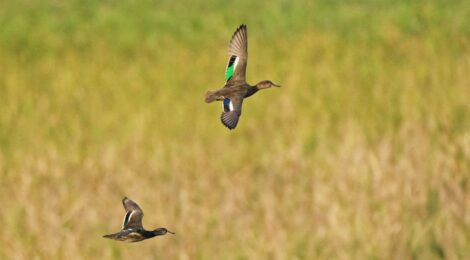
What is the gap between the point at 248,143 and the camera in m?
7.59

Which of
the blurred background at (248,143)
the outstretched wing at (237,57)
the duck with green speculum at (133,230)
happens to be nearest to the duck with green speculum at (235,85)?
the outstretched wing at (237,57)

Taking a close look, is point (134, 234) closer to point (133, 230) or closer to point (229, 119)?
point (133, 230)

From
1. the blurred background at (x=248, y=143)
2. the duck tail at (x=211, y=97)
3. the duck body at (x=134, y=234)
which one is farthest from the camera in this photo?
the blurred background at (x=248, y=143)

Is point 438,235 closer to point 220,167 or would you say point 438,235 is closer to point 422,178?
point 422,178

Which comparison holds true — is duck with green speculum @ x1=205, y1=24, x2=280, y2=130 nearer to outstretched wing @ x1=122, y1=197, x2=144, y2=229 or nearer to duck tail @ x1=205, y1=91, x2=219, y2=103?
duck tail @ x1=205, y1=91, x2=219, y2=103

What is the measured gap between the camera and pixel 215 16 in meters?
11.8

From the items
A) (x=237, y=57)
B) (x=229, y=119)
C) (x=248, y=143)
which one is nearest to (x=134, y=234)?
(x=229, y=119)

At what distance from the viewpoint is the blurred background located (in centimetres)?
576

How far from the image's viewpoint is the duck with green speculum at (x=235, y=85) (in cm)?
181

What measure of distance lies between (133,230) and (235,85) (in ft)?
0.90

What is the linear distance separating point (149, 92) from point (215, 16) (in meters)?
3.41

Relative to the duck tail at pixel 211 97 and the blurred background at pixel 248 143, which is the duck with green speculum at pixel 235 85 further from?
the blurred background at pixel 248 143

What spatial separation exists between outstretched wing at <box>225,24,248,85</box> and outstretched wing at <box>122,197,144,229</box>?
9.6 inches

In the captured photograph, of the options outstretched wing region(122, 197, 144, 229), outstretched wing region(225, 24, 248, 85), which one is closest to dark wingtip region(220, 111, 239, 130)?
outstretched wing region(225, 24, 248, 85)
